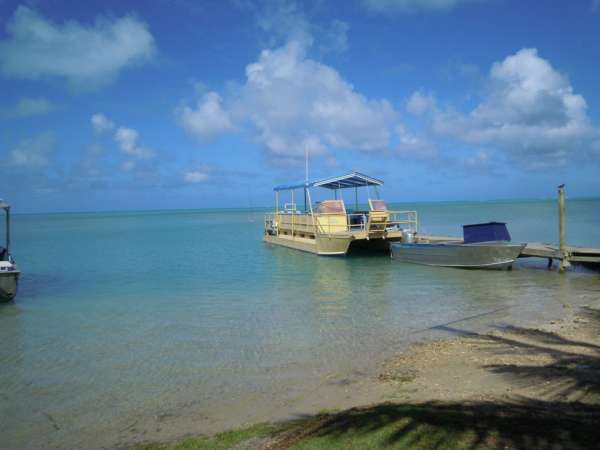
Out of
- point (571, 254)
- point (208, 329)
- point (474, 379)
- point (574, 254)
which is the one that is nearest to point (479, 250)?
point (571, 254)

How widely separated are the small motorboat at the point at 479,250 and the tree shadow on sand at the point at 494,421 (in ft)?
42.1

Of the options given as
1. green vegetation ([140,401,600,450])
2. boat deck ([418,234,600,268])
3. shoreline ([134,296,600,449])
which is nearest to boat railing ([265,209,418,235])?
boat deck ([418,234,600,268])

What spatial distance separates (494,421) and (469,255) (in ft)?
53.6

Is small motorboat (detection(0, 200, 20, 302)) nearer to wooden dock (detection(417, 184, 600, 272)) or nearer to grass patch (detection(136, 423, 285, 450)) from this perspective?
grass patch (detection(136, 423, 285, 450))

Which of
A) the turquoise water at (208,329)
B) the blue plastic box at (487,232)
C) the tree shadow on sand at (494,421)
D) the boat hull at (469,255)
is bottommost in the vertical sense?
the turquoise water at (208,329)

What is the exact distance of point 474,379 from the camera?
7.11 meters

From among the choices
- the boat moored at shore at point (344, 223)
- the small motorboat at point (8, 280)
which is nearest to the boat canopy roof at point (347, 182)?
the boat moored at shore at point (344, 223)

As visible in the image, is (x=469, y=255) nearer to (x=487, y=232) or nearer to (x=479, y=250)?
(x=479, y=250)

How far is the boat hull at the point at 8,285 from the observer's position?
1488 cm

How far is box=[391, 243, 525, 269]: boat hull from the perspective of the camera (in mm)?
19828

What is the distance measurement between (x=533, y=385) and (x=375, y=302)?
8.18m

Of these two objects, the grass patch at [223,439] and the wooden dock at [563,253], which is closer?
the grass patch at [223,439]

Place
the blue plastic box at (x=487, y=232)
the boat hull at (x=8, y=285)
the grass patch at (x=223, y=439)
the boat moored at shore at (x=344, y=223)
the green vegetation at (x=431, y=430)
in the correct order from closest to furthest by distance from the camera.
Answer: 1. the green vegetation at (x=431, y=430)
2. the grass patch at (x=223, y=439)
3. the boat hull at (x=8, y=285)
4. the blue plastic box at (x=487, y=232)
5. the boat moored at shore at (x=344, y=223)

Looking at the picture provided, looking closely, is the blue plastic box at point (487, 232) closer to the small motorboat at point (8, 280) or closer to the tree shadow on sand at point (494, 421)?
the tree shadow on sand at point (494, 421)
